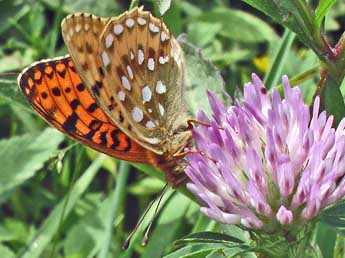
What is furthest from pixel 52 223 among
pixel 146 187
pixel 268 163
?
pixel 268 163

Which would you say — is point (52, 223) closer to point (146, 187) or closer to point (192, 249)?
point (146, 187)

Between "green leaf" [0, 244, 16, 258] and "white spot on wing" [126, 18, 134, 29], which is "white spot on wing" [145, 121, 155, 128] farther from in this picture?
"green leaf" [0, 244, 16, 258]

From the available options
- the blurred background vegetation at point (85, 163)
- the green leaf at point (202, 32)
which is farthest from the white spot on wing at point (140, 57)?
the green leaf at point (202, 32)

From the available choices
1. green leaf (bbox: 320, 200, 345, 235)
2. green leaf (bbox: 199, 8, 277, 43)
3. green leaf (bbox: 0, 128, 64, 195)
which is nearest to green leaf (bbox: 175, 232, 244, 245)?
green leaf (bbox: 320, 200, 345, 235)

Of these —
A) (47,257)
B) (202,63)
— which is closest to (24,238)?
(47,257)

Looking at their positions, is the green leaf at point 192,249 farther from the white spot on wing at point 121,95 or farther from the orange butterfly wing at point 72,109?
the white spot on wing at point 121,95

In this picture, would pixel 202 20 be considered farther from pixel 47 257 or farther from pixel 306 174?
pixel 306 174
